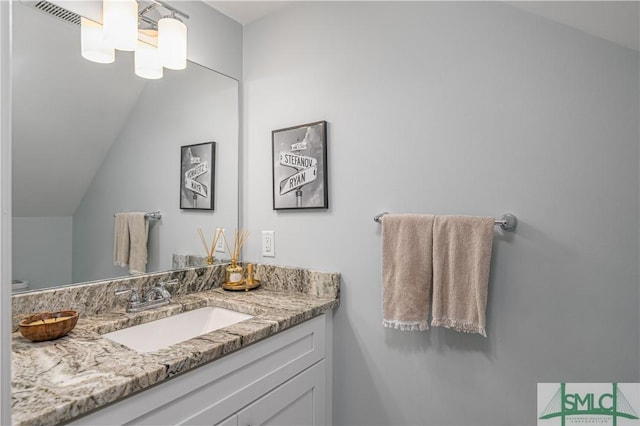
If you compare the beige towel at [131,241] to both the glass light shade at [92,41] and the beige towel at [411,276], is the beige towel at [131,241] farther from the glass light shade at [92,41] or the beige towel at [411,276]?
the beige towel at [411,276]

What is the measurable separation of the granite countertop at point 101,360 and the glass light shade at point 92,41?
3.15 ft

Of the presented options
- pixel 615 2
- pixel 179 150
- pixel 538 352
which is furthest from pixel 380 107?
pixel 538 352

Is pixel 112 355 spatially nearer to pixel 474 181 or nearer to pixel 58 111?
pixel 58 111

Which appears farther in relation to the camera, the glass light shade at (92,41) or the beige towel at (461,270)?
the glass light shade at (92,41)

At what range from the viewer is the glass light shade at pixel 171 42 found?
1362mm

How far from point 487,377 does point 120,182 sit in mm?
1577

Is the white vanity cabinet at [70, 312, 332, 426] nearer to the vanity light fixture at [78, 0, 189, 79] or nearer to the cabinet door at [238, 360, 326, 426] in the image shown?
the cabinet door at [238, 360, 326, 426]

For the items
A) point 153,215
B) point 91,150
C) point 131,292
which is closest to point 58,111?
point 91,150

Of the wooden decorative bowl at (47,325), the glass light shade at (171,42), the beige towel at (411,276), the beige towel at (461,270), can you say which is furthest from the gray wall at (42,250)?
the beige towel at (461,270)

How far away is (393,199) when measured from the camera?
139 centimetres

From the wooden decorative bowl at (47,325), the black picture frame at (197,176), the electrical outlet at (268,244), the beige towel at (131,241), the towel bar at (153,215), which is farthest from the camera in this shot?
the electrical outlet at (268,244)

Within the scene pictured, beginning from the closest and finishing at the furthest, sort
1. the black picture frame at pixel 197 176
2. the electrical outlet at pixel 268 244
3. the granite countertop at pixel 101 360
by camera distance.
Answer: the granite countertop at pixel 101 360, the black picture frame at pixel 197 176, the electrical outlet at pixel 268 244

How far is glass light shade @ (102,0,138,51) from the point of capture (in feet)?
3.98

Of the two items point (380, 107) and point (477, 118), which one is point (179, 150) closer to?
point (380, 107)
